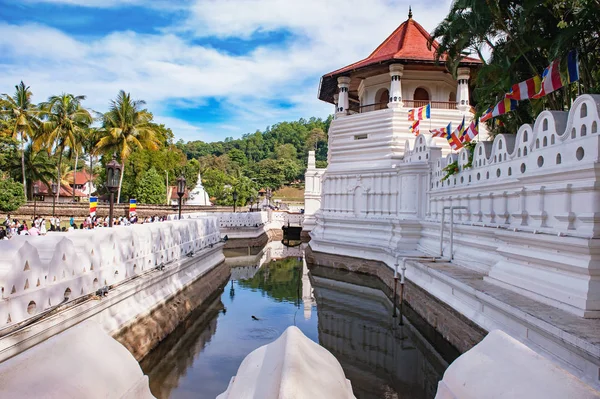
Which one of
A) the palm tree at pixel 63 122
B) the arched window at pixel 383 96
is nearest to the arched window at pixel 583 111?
the arched window at pixel 383 96

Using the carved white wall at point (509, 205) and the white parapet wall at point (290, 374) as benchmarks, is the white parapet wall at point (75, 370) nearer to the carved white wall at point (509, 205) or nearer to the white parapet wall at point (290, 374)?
the white parapet wall at point (290, 374)

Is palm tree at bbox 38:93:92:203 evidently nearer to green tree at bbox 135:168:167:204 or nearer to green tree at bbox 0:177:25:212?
green tree at bbox 0:177:25:212

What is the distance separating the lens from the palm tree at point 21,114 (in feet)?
123

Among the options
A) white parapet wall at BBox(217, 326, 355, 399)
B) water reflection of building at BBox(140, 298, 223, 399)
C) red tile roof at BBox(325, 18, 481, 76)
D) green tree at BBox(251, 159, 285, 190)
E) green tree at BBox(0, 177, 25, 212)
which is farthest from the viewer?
green tree at BBox(251, 159, 285, 190)

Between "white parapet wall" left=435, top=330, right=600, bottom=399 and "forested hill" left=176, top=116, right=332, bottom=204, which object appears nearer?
"white parapet wall" left=435, top=330, right=600, bottom=399

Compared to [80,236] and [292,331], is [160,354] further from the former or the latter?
[292,331]

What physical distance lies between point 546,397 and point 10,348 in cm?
543

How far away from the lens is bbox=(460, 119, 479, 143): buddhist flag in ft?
42.6

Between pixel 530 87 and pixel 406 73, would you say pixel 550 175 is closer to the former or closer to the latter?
pixel 530 87

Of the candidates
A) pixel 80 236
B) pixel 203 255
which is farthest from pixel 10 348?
pixel 203 255

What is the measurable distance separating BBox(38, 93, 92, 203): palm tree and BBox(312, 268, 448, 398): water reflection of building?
112ft

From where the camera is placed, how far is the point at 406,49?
2417cm

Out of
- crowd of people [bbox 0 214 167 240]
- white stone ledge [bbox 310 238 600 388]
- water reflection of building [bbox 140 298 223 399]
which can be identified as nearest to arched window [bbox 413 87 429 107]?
white stone ledge [bbox 310 238 600 388]

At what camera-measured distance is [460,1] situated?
12188 mm
